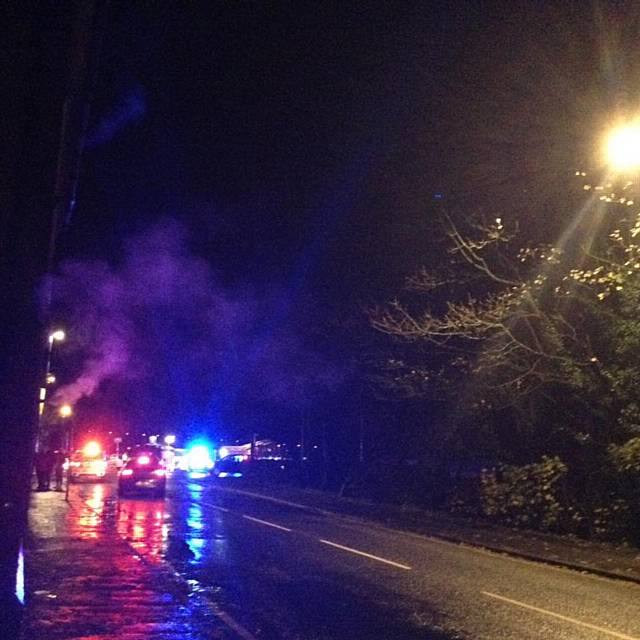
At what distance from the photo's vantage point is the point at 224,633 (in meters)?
8.76

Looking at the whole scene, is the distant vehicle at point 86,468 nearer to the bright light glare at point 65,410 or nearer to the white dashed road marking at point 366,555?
the bright light glare at point 65,410

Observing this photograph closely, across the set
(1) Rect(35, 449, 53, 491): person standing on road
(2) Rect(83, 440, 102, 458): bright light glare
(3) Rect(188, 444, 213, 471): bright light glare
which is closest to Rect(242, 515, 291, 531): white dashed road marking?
(1) Rect(35, 449, 53, 491): person standing on road

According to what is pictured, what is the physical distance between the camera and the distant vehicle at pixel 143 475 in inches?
1177

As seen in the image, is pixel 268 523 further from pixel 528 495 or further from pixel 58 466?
pixel 58 466

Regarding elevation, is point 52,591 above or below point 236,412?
below

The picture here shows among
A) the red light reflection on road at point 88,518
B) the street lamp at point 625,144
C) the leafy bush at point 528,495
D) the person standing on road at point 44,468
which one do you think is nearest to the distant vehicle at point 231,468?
the person standing on road at point 44,468

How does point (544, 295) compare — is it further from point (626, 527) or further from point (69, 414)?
point (69, 414)

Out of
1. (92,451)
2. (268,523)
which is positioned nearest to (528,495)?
(268,523)

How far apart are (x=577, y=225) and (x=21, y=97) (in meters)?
12.8

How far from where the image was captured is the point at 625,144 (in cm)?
1205

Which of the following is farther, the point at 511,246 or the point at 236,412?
the point at 236,412

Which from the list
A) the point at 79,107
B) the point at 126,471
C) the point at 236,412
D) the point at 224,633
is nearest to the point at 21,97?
the point at 79,107

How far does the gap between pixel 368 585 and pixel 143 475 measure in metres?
19.0

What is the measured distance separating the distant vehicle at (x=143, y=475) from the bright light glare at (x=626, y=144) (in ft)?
69.2
